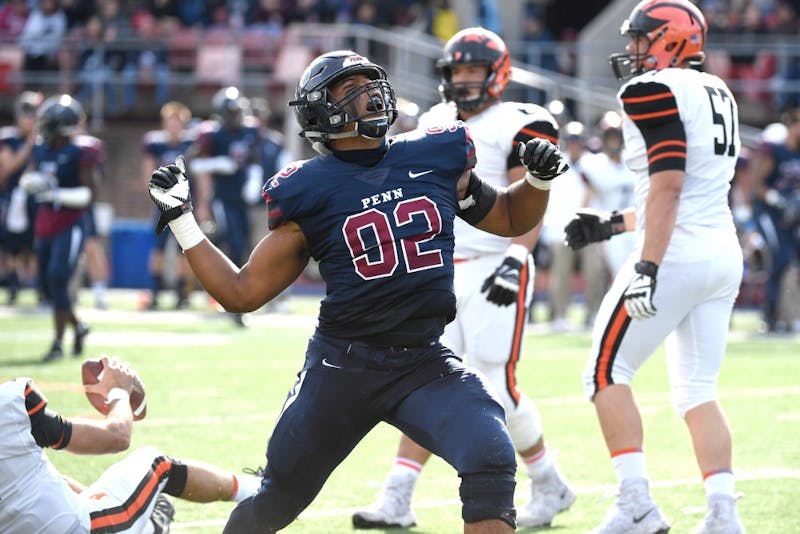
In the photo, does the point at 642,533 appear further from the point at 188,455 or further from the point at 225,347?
the point at 225,347

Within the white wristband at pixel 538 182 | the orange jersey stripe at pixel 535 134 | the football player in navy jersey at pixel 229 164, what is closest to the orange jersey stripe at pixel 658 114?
the white wristband at pixel 538 182

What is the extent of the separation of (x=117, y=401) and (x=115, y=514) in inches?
14.9

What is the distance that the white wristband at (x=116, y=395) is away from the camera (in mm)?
4379

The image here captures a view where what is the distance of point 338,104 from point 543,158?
66cm

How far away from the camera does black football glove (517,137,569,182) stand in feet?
13.9

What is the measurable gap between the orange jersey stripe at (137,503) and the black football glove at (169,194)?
862 mm

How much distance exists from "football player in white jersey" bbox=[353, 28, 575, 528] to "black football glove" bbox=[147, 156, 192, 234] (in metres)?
1.58

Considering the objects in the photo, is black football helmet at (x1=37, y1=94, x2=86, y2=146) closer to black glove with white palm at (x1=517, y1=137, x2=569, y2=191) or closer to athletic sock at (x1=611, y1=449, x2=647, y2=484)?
athletic sock at (x1=611, y1=449, x2=647, y2=484)

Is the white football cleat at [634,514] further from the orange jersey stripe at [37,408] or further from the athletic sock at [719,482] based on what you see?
the orange jersey stripe at [37,408]

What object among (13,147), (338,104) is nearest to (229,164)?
(13,147)

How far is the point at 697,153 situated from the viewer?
16.1 ft

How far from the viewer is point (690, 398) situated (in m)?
4.97

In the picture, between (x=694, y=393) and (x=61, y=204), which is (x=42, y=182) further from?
(x=694, y=393)

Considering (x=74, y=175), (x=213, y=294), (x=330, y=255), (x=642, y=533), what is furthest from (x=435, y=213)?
(x=74, y=175)
